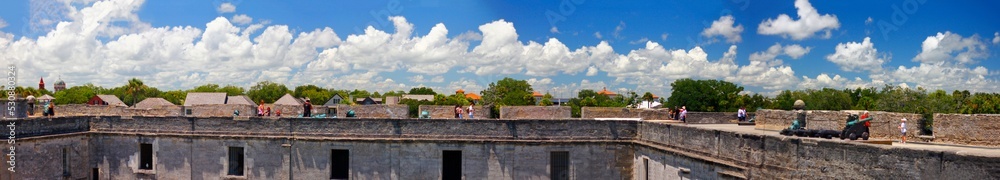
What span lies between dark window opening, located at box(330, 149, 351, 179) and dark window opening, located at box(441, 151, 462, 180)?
3585 mm

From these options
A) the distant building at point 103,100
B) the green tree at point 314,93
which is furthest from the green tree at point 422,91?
the distant building at point 103,100

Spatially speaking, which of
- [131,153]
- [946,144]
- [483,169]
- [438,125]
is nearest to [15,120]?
[131,153]

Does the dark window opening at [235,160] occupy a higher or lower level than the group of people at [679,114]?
lower

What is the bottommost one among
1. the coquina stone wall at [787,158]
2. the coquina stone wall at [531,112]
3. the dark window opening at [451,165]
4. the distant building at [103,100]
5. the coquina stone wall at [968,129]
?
the dark window opening at [451,165]

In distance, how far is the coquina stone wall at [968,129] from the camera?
19.3 metres

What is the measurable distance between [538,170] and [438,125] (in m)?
3.79

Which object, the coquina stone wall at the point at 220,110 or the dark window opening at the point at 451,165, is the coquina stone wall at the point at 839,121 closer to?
the dark window opening at the point at 451,165

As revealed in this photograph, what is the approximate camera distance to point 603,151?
25750mm

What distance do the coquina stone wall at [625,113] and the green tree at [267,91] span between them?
5787 inches

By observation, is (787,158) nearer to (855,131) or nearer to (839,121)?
(855,131)

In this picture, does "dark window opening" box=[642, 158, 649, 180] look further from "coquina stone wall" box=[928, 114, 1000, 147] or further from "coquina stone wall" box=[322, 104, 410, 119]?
"coquina stone wall" box=[322, 104, 410, 119]

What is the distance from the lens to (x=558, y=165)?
86.1 feet

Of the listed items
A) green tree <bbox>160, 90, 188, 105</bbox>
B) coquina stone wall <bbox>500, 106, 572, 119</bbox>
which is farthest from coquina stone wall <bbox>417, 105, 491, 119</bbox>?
green tree <bbox>160, 90, 188, 105</bbox>

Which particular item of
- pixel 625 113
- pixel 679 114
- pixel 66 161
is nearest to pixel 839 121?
pixel 679 114
